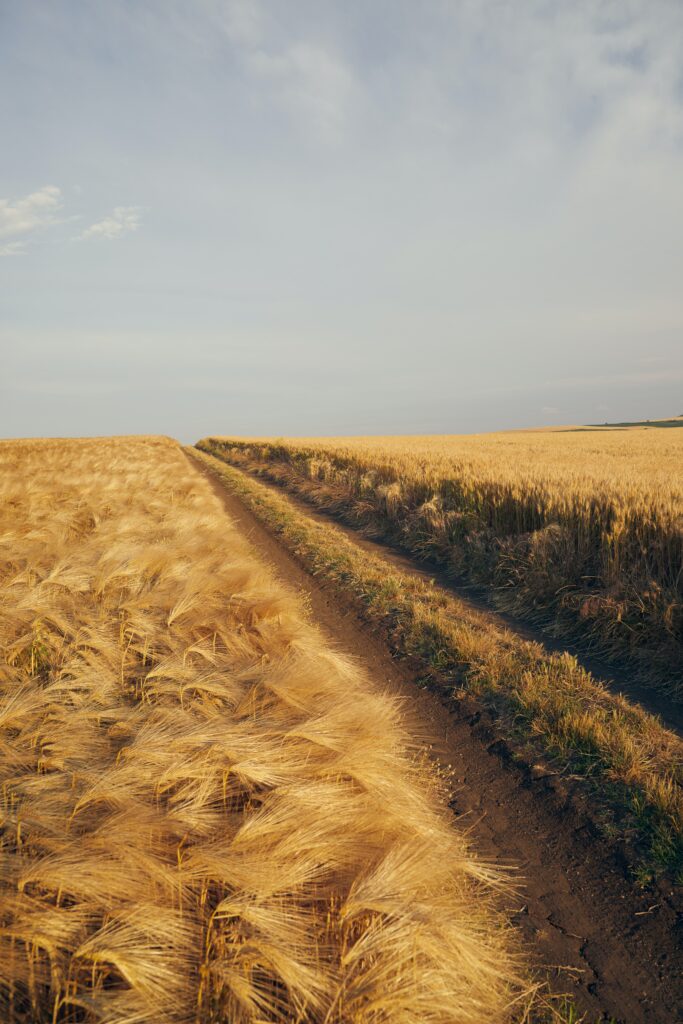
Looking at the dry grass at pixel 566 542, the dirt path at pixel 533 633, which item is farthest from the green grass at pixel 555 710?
the dry grass at pixel 566 542

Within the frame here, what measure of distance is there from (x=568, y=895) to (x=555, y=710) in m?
1.57

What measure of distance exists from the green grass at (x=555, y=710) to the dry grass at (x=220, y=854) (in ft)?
3.04

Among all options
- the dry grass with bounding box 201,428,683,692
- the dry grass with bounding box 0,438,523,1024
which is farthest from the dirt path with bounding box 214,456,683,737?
the dry grass with bounding box 0,438,523,1024

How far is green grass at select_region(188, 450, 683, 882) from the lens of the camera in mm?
2975

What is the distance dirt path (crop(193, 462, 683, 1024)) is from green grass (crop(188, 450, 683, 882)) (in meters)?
0.19

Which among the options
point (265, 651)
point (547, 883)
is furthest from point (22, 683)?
point (547, 883)

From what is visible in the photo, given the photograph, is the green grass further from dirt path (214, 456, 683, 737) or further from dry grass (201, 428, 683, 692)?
dry grass (201, 428, 683, 692)

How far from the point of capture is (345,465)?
Result: 57.7 feet

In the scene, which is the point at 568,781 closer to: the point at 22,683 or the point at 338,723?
the point at 338,723

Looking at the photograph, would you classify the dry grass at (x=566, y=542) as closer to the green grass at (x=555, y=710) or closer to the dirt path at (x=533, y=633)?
the dirt path at (x=533, y=633)

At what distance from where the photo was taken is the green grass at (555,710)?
297cm

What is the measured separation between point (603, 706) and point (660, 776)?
91cm

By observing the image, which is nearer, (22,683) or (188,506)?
(22,683)

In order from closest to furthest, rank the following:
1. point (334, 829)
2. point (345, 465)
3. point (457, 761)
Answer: point (334, 829), point (457, 761), point (345, 465)
